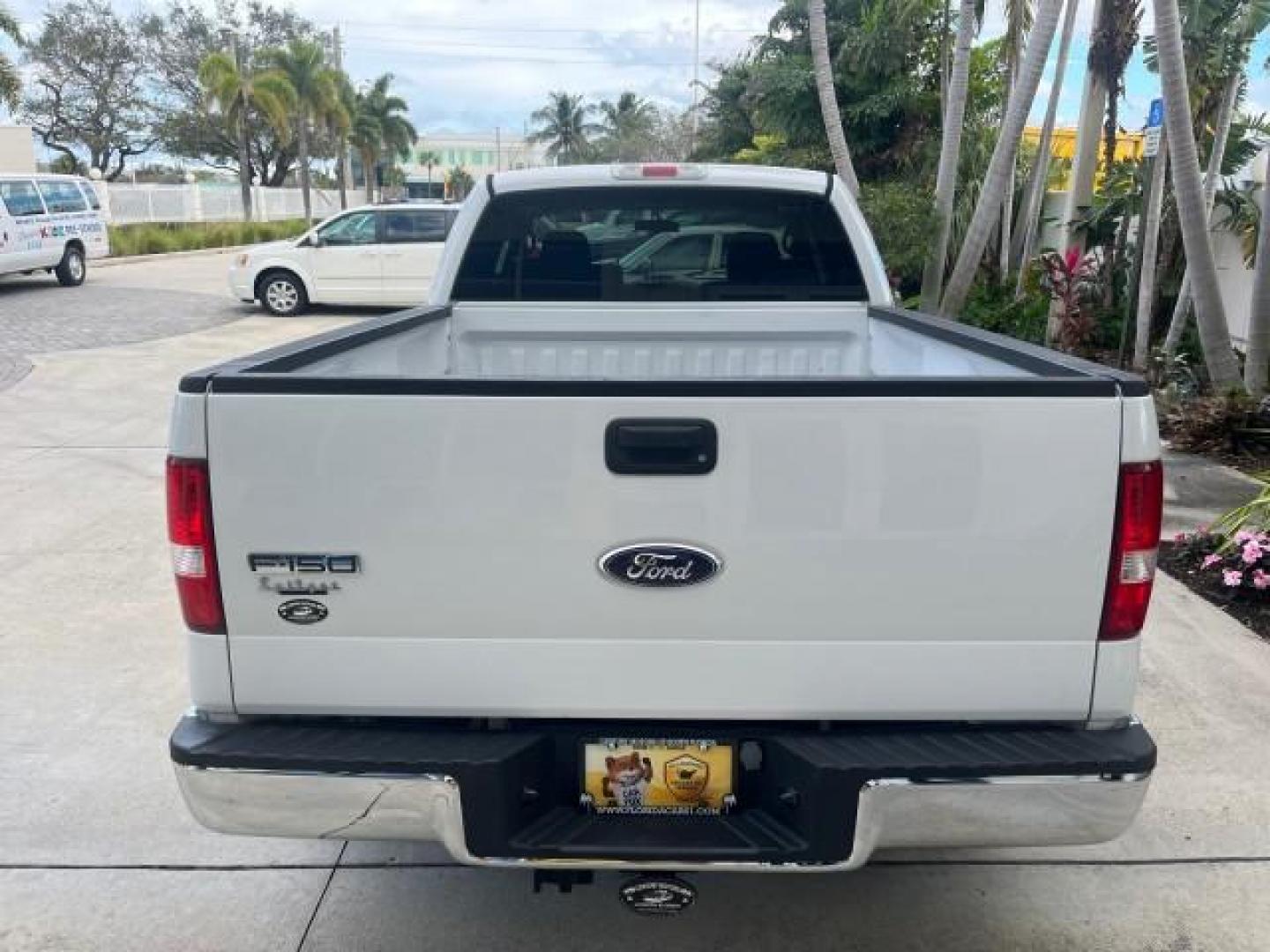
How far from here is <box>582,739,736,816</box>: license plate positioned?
238 centimetres

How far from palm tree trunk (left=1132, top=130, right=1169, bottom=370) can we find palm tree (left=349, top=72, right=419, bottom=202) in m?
48.4

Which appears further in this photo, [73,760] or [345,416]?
[73,760]

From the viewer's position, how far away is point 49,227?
1905 cm

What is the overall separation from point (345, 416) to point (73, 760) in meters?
2.45

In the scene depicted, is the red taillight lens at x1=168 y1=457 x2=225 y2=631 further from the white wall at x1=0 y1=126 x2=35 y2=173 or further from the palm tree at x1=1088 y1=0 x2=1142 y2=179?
the white wall at x1=0 y1=126 x2=35 y2=173

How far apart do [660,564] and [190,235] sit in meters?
33.6

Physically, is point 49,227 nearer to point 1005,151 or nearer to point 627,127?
point 1005,151

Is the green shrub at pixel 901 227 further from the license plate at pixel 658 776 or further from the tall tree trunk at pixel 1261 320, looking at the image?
the license plate at pixel 658 776

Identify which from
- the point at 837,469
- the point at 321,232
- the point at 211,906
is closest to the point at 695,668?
the point at 837,469

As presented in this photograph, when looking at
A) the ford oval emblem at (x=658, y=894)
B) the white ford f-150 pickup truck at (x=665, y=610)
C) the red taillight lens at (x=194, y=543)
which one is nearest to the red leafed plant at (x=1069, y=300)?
the white ford f-150 pickup truck at (x=665, y=610)

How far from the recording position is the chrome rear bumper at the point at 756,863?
226cm

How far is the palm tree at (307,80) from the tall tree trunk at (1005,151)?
33640mm

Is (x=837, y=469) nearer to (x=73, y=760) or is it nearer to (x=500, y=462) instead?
(x=500, y=462)

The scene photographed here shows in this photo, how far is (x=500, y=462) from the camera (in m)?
2.21
